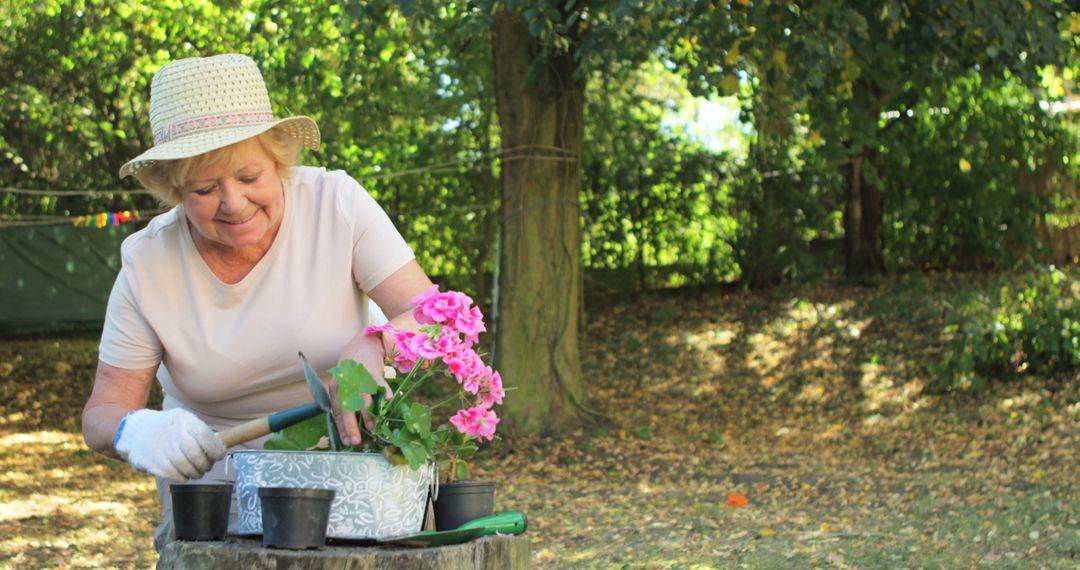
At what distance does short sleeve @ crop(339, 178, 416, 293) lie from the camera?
2.46 meters

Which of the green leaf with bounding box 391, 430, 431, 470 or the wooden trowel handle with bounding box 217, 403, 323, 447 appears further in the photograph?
the wooden trowel handle with bounding box 217, 403, 323, 447

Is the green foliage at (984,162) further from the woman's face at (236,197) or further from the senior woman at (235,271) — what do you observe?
the woman's face at (236,197)

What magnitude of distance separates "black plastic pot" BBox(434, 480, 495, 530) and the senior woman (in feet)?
0.97

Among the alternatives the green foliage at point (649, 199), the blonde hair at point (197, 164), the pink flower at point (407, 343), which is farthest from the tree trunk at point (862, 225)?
the pink flower at point (407, 343)

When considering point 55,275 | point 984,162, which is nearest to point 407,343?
point 55,275

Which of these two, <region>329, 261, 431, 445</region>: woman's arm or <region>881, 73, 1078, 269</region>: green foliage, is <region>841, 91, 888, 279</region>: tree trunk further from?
<region>329, 261, 431, 445</region>: woman's arm

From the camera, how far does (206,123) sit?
2.27 m

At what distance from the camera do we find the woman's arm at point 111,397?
→ 93.8 inches

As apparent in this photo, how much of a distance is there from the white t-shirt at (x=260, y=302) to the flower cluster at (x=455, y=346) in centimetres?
33

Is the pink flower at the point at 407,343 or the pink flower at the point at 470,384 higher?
the pink flower at the point at 407,343

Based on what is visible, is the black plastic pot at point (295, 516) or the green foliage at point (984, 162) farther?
the green foliage at point (984, 162)

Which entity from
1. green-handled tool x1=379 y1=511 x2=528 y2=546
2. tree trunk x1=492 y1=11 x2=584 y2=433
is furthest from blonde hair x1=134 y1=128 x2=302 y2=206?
tree trunk x1=492 y1=11 x2=584 y2=433

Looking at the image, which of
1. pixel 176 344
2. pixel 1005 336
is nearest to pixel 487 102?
pixel 1005 336

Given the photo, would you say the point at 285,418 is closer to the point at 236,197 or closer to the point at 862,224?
the point at 236,197
